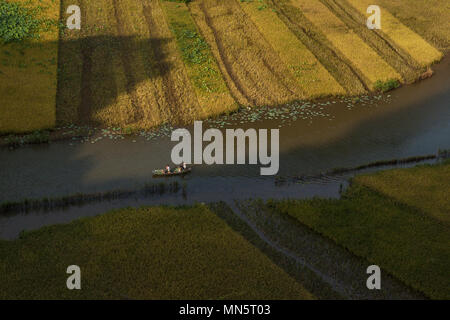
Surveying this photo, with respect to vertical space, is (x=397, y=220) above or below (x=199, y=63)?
below

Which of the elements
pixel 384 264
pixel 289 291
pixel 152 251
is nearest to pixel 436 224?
pixel 384 264

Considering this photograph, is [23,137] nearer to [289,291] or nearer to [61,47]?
[61,47]

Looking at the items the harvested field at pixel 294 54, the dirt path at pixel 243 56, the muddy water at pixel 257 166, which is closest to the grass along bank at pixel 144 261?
the muddy water at pixel 257 166

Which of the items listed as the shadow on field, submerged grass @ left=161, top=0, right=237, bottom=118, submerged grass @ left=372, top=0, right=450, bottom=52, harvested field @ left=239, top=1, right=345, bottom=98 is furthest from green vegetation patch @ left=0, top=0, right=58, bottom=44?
submerged grass @ left=372, top=0, right=450, bottom=52

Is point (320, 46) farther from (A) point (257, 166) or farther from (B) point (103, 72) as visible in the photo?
(A) point (257, 166)

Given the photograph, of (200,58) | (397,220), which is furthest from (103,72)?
(397,220)

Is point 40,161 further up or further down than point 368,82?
further down
